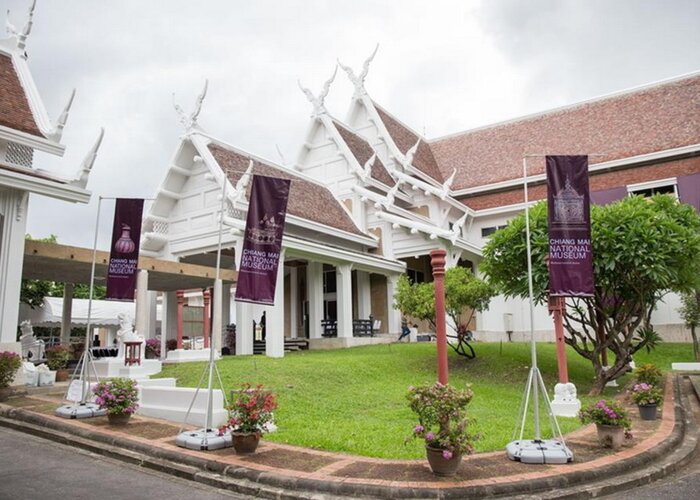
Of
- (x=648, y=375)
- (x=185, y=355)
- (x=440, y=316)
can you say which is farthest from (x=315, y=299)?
(x=440, y=316)

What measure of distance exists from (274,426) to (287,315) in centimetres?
1576

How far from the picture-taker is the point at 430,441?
568 cm

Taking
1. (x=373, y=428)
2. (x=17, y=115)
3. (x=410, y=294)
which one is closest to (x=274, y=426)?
(x=373, y=428)

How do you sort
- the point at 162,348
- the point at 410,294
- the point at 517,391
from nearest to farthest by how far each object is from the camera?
the point at 517,391
the point at 410,294
the point at 162,348

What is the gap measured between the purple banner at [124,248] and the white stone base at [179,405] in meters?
2.13

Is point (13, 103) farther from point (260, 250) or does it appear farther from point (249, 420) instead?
point (249, 420)

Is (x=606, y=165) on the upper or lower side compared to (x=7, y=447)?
upper

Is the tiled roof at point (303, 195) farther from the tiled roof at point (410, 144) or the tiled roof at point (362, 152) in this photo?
the tiled roof at point (410, 144)

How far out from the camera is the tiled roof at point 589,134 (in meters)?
23.0

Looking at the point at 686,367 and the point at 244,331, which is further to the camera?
the point at 244,331

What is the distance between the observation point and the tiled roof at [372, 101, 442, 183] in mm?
26500

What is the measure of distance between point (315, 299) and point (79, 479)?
13850mm

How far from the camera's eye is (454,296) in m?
15.1

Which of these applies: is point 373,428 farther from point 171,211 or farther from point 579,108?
point 579,108
